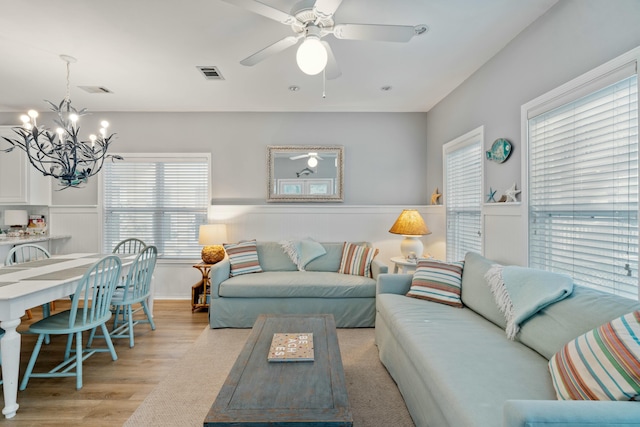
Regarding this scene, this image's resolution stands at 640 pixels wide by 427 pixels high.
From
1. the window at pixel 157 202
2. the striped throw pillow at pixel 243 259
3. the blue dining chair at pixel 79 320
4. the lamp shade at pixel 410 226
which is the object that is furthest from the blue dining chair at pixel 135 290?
the lamp shade at pixel 410 226

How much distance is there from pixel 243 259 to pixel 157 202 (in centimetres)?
176

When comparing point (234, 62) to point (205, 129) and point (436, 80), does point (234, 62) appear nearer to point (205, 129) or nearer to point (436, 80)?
point (205, 129)

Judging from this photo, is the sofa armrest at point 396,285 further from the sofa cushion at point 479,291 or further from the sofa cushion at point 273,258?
the sofa cushion at point 273,258

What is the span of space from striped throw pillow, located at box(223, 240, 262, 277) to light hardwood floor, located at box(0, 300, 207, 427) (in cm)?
74

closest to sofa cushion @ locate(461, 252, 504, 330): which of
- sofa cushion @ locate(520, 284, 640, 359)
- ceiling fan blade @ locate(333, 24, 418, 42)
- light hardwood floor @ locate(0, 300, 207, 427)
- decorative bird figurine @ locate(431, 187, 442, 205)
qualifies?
sofa cushion @ locate(520, 284, 640, 359)

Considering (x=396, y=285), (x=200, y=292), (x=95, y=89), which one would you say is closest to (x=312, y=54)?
(x=396, y=285)

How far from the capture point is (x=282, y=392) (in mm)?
1408

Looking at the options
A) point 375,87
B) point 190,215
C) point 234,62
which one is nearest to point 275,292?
point 190,215

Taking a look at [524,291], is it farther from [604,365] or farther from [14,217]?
[14,217]

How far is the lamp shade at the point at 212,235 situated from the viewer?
3.96 metres

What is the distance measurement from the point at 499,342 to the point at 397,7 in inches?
89.2

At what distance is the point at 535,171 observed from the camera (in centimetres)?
237

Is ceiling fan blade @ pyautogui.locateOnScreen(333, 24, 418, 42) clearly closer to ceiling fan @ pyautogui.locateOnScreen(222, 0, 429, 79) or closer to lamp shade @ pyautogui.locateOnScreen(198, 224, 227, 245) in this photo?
ceiling fan @ pyautogui.locateOnScreen(222, 0, 429, 79)

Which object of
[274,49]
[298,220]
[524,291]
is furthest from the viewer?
[298,220]
